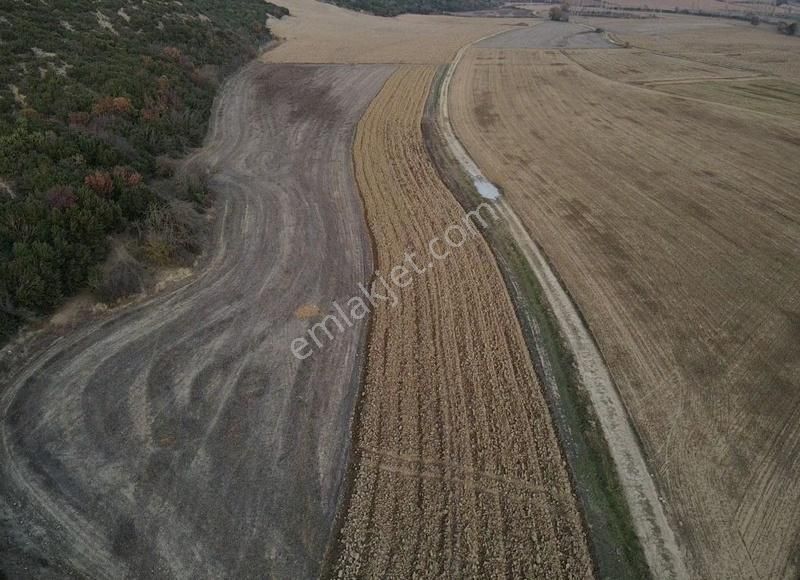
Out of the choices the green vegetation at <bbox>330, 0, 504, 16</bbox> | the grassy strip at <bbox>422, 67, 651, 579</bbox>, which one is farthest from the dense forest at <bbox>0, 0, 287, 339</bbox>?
the green vegetation at <bbox>330, 0, 504, 16</bbox>

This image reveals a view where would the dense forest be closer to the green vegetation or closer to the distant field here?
the distant field

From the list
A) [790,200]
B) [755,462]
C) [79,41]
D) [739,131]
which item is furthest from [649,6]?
[755,462]

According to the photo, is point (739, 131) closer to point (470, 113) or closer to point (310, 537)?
point (470, 113)

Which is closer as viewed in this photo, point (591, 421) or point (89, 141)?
point (591, 421)

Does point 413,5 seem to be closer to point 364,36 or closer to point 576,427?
point 364,36

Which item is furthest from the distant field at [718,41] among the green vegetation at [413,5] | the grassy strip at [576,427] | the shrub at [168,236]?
the shrub at [168,236]

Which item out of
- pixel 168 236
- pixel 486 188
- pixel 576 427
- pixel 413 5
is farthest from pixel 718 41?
pixel 168 236

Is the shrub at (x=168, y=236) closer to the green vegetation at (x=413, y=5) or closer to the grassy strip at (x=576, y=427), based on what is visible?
the grassy strip at (x=576, y=427)
